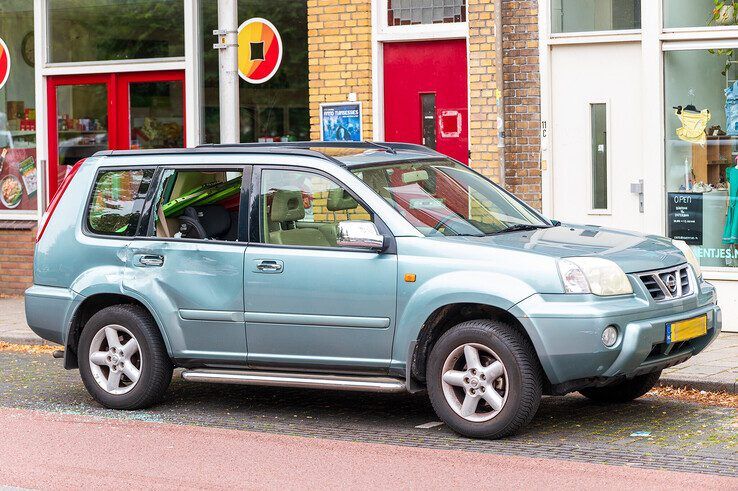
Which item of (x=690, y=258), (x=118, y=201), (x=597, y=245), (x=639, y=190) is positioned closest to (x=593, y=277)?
(x=597, y=245)

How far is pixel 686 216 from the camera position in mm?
12570

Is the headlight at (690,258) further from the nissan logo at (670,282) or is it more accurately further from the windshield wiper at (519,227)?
the windshield wiper at (519,227)

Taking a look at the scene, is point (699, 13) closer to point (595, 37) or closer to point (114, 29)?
point (595, 37)

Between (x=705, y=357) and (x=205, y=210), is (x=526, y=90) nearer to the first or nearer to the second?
(x=705, y=357)

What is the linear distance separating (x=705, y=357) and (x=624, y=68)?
3.41 m

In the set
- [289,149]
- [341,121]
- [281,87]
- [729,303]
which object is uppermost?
[281,87]

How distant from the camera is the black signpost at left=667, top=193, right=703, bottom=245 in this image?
1255 centimetres

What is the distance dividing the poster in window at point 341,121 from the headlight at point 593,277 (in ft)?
21.6

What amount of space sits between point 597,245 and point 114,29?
9426 mm

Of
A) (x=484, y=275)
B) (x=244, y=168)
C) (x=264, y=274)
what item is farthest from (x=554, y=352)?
(x=244, y=168)

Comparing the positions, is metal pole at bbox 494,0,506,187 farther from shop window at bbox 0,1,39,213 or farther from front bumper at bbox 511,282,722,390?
shop window at bbox 0,1,39,213

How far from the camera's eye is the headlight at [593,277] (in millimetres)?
7629

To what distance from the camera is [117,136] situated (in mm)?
16047

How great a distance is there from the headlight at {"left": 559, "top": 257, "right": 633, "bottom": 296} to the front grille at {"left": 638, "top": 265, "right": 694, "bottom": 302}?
0.21 metres
